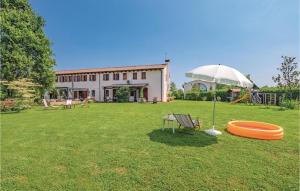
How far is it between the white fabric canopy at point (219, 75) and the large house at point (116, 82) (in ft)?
76.8

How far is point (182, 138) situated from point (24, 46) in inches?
1026

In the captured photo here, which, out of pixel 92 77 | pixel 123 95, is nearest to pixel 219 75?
pixel 123 95

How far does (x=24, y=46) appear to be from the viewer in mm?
24875

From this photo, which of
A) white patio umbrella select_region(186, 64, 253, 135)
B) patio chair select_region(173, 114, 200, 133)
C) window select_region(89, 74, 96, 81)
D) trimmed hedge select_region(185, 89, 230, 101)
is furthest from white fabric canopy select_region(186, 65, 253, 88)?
window select_region(89, 74, 96, 81)

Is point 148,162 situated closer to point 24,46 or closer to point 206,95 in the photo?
point 24,46

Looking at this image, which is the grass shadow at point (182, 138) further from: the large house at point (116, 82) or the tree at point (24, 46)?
the large house at point (116, 82)

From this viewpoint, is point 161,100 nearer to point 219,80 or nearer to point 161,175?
point 219,80

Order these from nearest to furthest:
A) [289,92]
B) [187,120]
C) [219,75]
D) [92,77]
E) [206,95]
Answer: [219,75] → [187,120] → [289,92] → [92,77] → [206,95]

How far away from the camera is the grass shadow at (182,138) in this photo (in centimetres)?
641

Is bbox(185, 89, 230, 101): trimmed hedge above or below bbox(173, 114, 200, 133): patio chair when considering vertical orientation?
above

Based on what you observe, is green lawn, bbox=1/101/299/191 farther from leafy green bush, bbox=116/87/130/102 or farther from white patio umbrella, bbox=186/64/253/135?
leafy green bush, bbox=116/87/130/102

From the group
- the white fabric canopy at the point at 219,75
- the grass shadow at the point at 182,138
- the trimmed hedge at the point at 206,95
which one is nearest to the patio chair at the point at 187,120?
the grass shadow at the point at 182,138

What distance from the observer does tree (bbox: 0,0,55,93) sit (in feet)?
74.7

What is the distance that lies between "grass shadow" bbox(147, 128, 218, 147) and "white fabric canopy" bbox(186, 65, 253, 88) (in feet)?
6.89
